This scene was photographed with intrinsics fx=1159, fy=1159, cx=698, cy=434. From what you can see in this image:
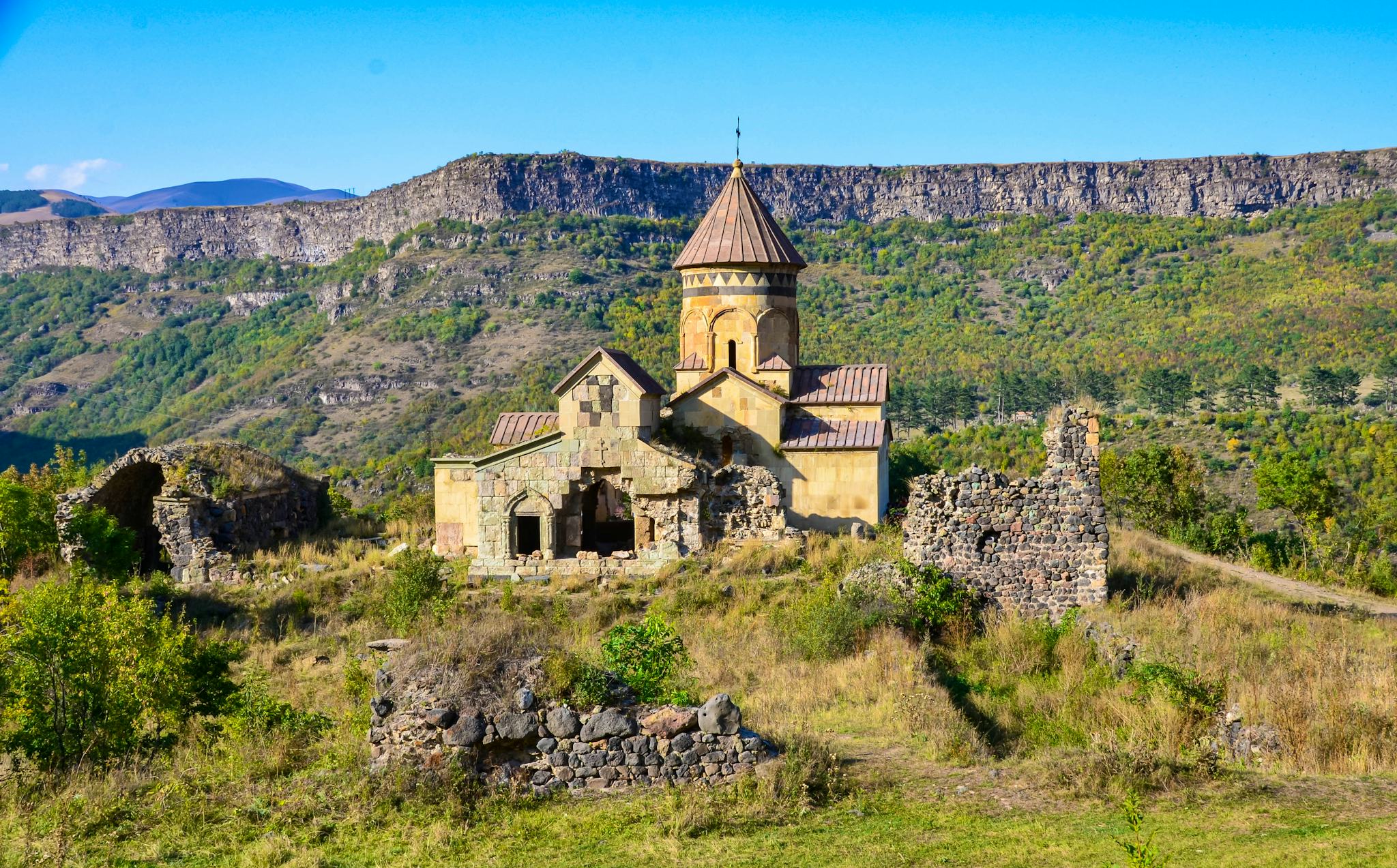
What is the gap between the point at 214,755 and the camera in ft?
29.8

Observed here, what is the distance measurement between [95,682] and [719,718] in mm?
5263

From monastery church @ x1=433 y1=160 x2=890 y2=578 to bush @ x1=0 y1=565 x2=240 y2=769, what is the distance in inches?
265

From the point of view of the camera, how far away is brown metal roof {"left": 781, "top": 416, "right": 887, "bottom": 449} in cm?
1828

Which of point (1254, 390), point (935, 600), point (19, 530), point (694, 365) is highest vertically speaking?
point (1254, 390)

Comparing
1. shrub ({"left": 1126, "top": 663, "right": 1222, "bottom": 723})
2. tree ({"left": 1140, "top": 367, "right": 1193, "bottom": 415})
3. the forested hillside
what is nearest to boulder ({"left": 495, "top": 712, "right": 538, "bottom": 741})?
shrub ({"left": 1126, "top": 663, "right": 1222, "bottom": 723})

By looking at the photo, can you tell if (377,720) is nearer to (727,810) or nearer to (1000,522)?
(727,810)

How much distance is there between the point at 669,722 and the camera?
822 centimetres

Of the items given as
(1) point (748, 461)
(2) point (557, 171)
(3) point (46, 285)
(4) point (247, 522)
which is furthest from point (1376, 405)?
(3) point (46, 285)

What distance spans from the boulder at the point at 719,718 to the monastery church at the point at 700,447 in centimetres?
846

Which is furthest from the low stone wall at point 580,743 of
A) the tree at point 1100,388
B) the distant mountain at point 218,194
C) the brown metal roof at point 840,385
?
the distant mountain at point 218,194

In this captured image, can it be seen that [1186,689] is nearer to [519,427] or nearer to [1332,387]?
[519,427]

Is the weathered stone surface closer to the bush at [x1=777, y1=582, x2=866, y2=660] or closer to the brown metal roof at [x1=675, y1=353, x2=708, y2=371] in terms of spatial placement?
the bush at [x1=777, y1=582, x2=866, y2=660]

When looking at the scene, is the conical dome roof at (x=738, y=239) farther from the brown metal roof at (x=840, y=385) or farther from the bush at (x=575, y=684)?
the bush at (x=575, y=684)

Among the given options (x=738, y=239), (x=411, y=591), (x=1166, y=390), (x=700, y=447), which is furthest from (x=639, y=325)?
(x=411, y=591)
